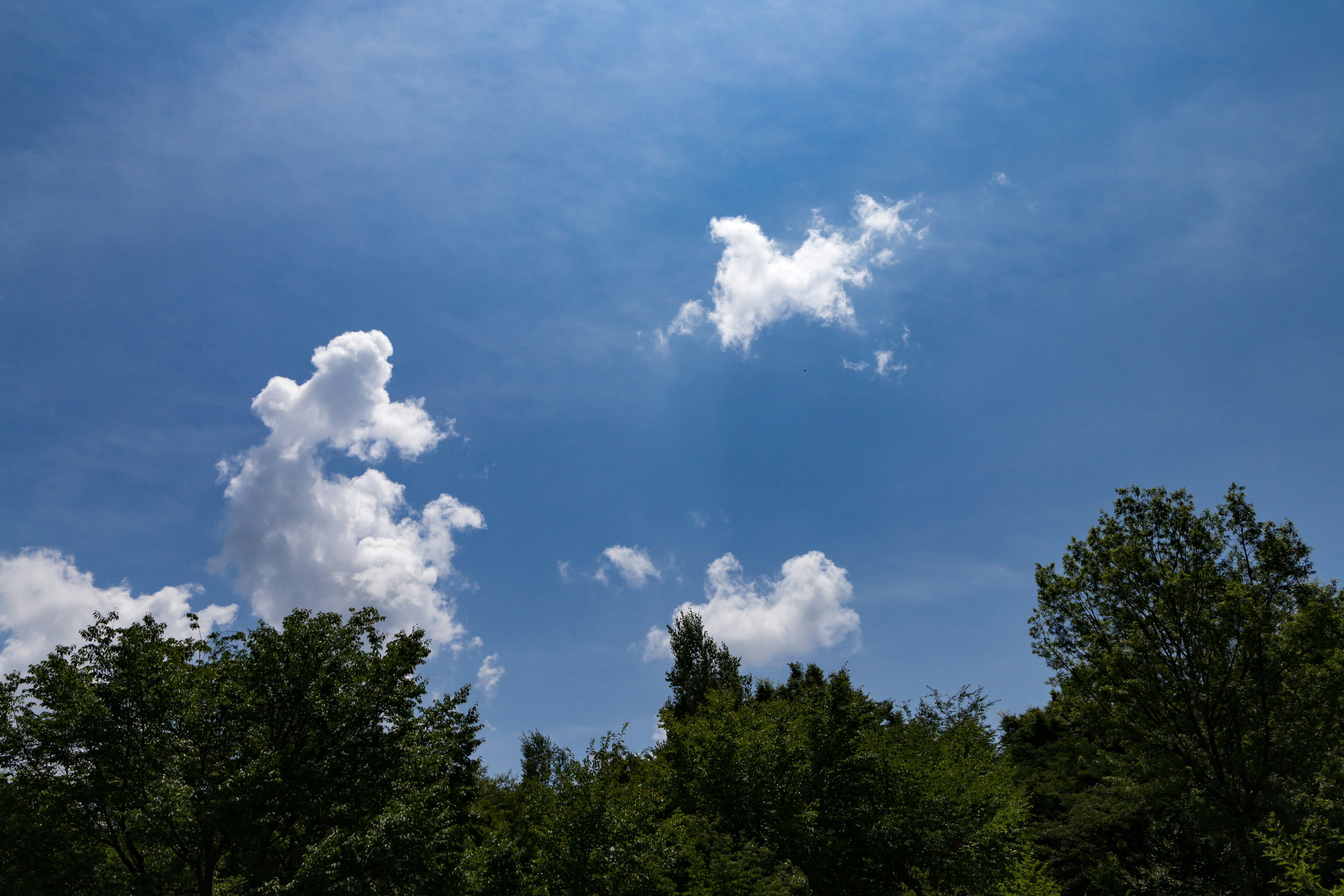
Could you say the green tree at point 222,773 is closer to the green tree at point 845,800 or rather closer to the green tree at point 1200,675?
the green tree at point 845,800

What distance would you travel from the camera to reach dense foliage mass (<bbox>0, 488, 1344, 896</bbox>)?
24.5 meters

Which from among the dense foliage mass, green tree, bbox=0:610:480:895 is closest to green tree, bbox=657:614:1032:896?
the dense foliage mass

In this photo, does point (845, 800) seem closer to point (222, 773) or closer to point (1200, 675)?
point (1200, 675)

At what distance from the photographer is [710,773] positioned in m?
33.1

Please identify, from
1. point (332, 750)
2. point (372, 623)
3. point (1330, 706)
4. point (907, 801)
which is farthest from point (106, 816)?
point (1330, 706)

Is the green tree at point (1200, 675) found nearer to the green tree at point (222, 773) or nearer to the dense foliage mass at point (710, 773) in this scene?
the dense foliage mass at point (710, 773)

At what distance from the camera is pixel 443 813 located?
26297 millimetres

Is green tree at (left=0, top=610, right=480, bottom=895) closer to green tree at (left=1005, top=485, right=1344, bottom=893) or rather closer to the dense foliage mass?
the dense foliage mass

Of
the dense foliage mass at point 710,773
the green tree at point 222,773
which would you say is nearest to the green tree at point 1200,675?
the dense foliage mass at point 710,773

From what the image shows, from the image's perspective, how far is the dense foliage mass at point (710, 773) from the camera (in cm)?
2450

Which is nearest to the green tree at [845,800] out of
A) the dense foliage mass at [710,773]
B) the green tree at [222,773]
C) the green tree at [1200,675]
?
the dense foliage mass at [710,773]

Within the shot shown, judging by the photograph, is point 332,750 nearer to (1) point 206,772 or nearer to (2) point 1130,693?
(1) point 206,772

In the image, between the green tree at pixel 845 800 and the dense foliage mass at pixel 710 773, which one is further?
the green tree at pixel 845 800

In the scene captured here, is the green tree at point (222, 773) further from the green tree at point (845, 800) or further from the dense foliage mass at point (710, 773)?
the green tree at point (845, 800)
